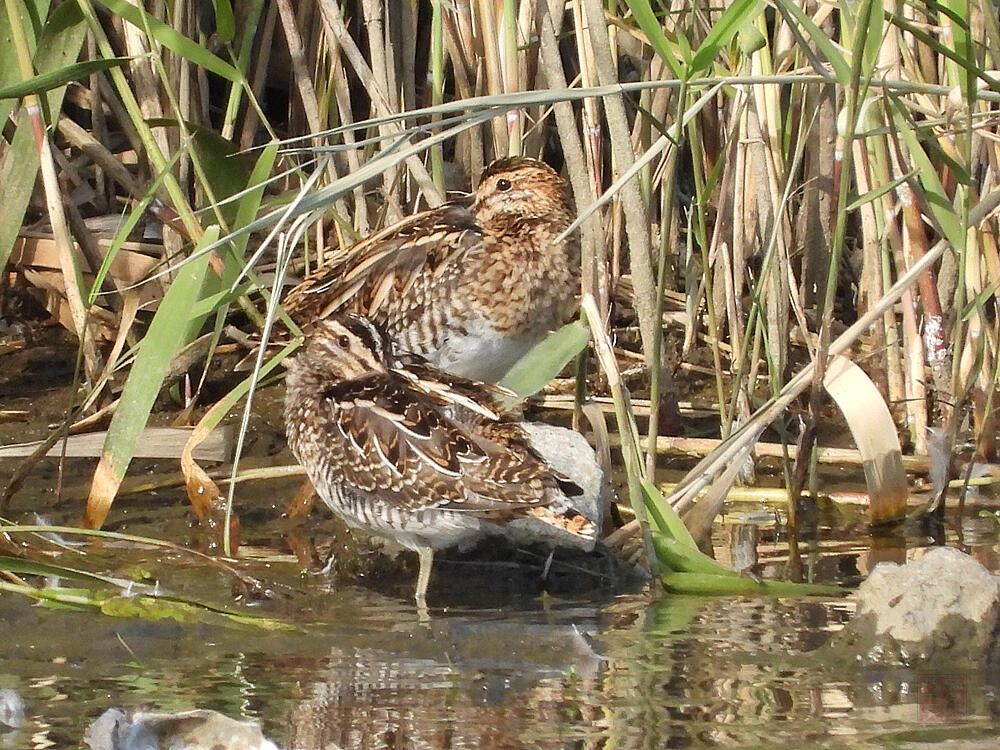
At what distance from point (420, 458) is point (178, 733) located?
158cm

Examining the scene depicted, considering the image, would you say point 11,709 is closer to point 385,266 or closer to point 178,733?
point 178,733

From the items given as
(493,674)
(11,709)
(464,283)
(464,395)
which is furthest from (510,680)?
(464,283)

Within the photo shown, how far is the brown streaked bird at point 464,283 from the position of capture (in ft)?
18.3

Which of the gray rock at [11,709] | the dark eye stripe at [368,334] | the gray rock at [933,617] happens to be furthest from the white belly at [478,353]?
the gray rock at [11,709]

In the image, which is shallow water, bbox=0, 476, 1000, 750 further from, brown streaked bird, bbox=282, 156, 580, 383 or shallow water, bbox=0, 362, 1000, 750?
brown streaked bird, bbox=282, 156, 580, 383

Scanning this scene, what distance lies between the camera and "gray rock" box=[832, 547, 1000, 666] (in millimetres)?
3555

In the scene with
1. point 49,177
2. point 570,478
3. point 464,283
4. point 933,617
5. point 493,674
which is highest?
point 49,177

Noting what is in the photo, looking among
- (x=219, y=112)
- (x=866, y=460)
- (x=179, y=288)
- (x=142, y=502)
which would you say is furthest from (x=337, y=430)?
(x=219, y=112)

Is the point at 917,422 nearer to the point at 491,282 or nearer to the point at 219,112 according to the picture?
the point at 491,282

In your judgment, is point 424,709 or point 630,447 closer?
point 424,709

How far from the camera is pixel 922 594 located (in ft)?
11.9

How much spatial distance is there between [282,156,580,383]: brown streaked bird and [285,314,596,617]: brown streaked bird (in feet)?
2.42

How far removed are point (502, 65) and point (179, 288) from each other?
168 cm

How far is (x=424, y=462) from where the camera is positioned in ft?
14.5
